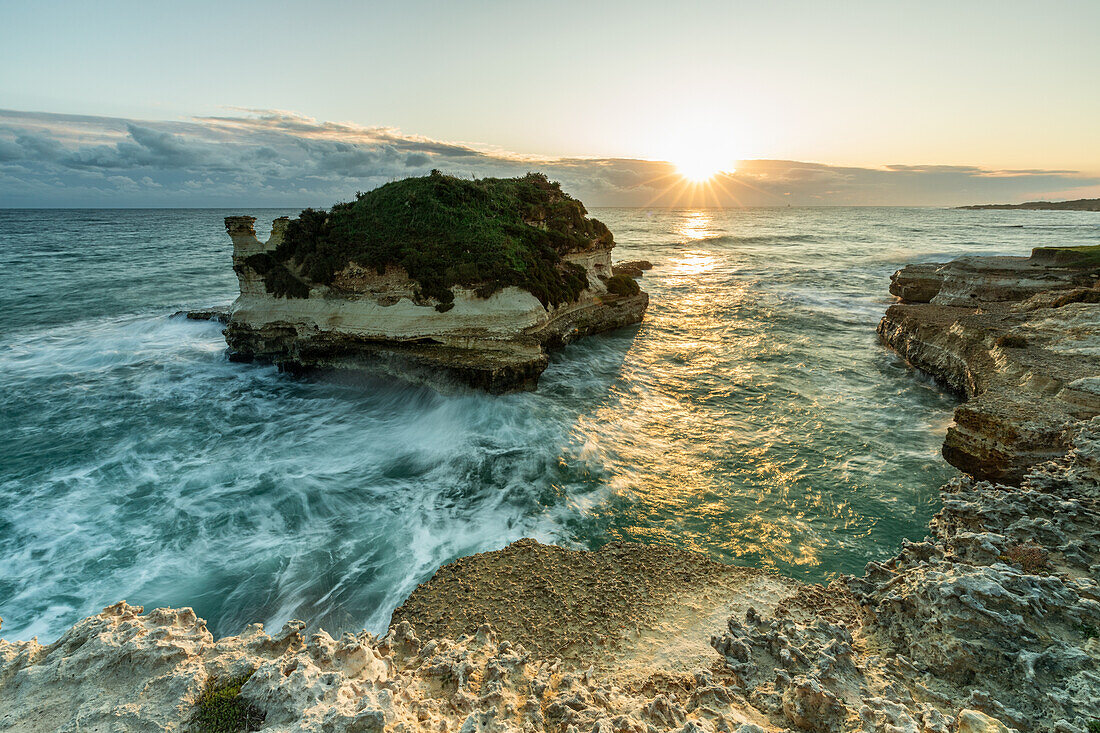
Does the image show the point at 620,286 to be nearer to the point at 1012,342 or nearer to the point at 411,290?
the point at 411,290

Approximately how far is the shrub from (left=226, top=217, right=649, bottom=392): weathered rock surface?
7459 mm

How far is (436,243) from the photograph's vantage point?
19.0 metres

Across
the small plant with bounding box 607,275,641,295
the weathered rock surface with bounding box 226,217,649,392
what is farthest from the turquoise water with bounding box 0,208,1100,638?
the small plant with bounding box 607,275,641,295

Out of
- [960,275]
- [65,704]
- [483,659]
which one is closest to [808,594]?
[483,659]

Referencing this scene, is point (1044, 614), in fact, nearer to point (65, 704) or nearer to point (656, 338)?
point (65, 704)

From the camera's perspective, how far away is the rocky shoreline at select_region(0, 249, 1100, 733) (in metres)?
4.36

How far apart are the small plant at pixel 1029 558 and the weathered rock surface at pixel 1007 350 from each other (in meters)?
4.43

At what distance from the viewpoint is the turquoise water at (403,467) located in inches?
372

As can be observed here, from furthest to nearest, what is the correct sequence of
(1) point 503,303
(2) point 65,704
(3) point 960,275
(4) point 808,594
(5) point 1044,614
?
(3) point 960,275, (1) point 503,303, (4) point 808,594, (5) point 1044,614, (2) point 65,704

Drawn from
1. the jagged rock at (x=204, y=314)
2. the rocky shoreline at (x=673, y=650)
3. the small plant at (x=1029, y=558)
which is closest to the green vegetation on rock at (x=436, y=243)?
the jagged rock at (x=204, y=314)

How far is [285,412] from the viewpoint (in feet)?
54.6

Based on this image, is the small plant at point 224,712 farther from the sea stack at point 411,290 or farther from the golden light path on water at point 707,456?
the sea stack at point 411,290

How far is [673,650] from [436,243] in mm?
16826

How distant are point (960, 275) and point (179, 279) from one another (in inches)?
2253
